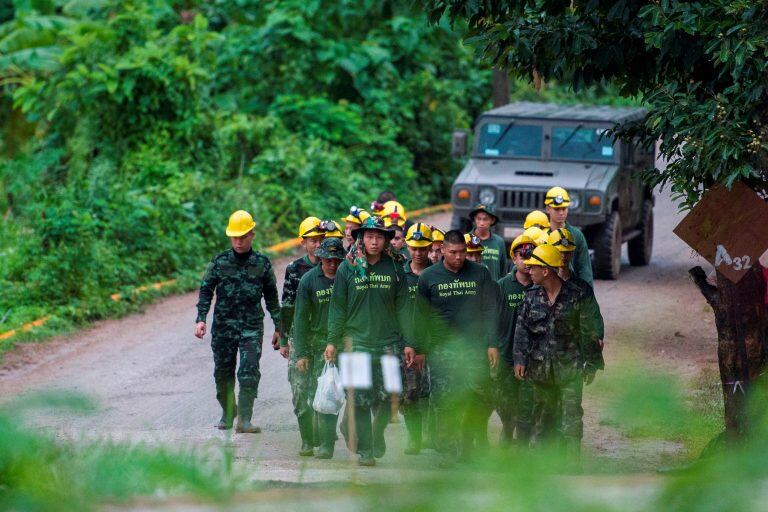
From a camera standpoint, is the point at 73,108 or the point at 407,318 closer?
the point at 407,318

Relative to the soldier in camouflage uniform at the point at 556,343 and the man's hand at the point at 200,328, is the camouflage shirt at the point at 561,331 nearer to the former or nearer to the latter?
the soldier in camouflage uniform at the point at 556,343

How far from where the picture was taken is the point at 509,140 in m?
18.0

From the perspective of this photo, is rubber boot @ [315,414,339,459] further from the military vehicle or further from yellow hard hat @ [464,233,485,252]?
the military vehicle

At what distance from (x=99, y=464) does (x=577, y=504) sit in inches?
55.0

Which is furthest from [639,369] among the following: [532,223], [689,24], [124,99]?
[124,99]

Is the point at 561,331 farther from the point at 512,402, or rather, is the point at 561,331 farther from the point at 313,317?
the point at 313,317

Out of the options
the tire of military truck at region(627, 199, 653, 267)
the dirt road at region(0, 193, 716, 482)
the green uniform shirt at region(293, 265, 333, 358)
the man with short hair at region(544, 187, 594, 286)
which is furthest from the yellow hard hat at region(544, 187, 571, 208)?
the tire of military truck at region(627, 199, 653, 267)

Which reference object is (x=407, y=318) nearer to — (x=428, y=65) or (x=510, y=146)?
(x=510, y=146)

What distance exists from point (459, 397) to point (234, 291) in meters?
2.33

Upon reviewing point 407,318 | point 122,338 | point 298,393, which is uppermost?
point 407,318

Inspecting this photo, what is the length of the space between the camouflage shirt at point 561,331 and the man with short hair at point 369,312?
0.99 m

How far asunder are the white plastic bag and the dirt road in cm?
39

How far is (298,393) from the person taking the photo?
9266 millimetres

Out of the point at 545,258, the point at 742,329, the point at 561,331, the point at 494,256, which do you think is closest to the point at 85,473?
the point at 545,258
